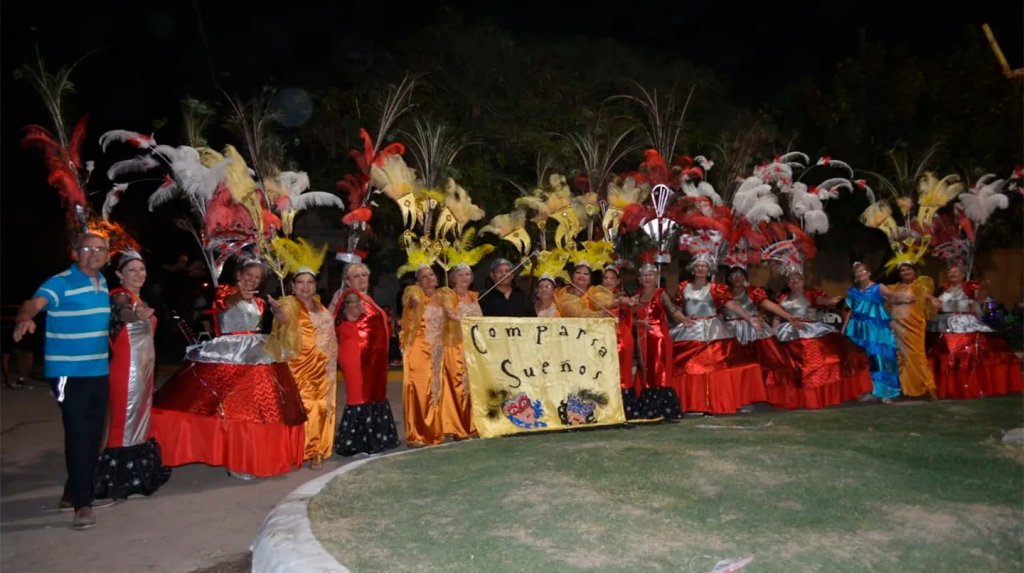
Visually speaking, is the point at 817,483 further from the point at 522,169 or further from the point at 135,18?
the point at 135,18

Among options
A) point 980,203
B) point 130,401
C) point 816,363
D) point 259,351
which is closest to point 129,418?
point 130,401

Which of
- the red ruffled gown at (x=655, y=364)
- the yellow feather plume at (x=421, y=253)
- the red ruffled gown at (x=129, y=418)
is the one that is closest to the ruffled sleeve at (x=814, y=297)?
the red ruffled gown at (x=655, y=364)

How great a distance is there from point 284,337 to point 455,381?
1.88 metres

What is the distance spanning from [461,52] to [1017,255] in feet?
64.7

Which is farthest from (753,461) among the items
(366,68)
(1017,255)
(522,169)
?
(1017,255)

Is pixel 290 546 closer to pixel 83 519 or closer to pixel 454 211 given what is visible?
pixel 83 519

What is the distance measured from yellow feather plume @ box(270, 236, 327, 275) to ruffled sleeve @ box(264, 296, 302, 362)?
39cm

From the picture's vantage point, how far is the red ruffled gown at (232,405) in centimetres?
683

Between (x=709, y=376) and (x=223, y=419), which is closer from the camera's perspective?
(x=223, y=419)

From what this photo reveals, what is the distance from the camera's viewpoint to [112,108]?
19609 millimetres

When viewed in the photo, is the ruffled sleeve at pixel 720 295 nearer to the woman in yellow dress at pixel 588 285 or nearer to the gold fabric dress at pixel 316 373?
the woman in yellow dress at pixel 588 285

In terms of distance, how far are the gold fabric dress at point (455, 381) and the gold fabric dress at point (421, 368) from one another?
0.07 meters

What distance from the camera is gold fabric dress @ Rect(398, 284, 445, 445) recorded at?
822cm

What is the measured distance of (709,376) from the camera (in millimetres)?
9719
